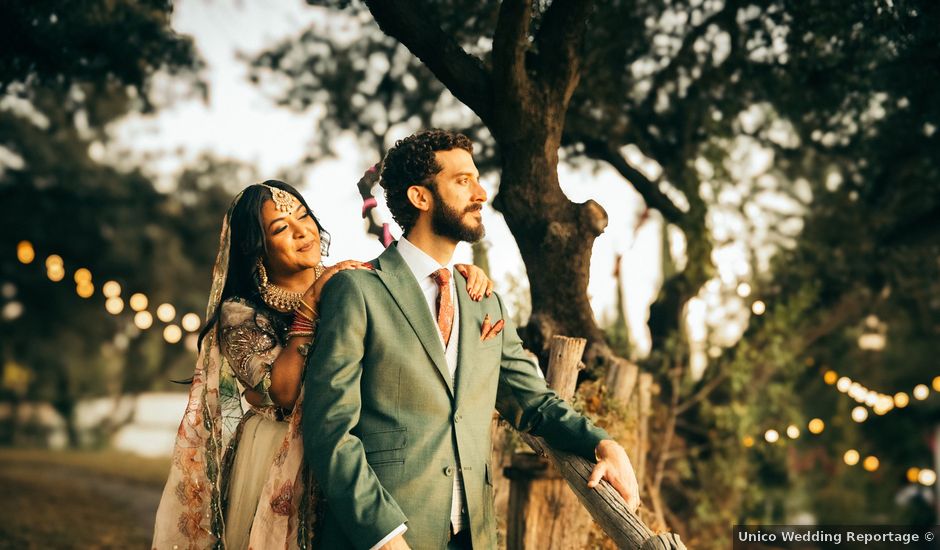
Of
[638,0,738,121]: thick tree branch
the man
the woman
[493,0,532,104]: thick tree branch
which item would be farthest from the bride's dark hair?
[638,0,738,121]: thick tree branch

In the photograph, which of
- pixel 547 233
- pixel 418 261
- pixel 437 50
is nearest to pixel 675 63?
pixel 547 233

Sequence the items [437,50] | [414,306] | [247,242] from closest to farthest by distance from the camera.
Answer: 1. [414,306]
2. [247,242]
3. [437,50]

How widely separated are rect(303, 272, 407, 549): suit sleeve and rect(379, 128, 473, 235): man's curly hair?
433mm

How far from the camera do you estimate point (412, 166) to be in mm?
2941

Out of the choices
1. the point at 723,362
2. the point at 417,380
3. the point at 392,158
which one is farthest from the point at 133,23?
the point at 723,362

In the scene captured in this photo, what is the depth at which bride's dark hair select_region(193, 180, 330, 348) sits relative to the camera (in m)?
3.61

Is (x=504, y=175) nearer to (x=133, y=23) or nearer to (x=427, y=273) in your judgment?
(x=427, y=273)

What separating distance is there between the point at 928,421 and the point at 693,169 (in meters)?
8.78

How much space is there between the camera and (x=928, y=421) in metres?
13.8

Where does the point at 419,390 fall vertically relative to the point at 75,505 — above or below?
above

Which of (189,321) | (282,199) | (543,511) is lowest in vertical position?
(543,511)

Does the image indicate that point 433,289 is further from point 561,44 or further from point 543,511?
point 561,44

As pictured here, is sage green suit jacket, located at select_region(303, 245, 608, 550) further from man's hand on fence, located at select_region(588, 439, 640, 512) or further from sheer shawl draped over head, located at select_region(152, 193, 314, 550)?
sheer shawl draped over head, located at select_region(152, 193, 314, 550)

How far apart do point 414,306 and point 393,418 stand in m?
0.36
